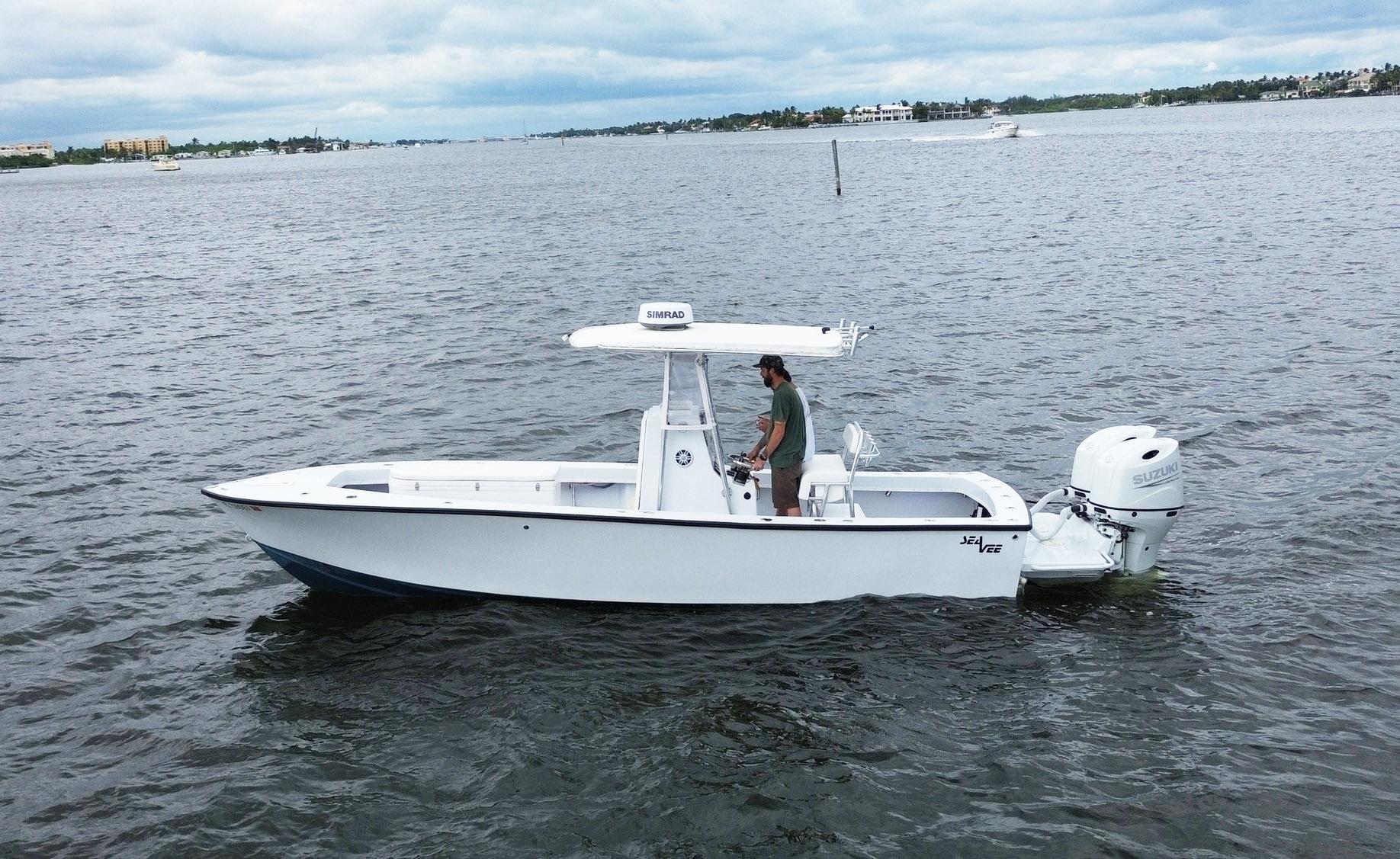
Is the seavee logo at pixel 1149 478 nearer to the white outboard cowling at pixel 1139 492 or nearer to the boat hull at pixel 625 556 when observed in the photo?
the white outboard cowling at pixel 1139 492

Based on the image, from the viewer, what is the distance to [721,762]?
8.37 metres

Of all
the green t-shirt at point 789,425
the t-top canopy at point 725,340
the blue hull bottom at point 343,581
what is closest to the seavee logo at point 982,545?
the green t-shirt at point 789,425

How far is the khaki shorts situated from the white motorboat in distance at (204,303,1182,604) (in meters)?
0.13

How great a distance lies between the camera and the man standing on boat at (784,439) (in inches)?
405

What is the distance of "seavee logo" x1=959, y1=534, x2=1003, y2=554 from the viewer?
10.1m

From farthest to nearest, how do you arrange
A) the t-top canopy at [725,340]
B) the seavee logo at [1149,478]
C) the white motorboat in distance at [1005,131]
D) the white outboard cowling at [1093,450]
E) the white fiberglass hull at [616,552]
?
the white motorboat in distance at [1005,131] < the white outboard cowling at [1093,450] < the seavee logo at [1149,478] < the t-top canopy at [725,340] < the white fiberglass hull at [616,552]

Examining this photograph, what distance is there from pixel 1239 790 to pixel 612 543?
5.63 m

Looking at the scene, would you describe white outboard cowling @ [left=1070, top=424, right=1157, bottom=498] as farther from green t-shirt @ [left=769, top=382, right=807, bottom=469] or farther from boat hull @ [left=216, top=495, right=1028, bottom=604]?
green t-shirt @ [left=769, top=382, right=807, bottom=469]

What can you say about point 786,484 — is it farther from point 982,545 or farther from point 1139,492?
point 1139,492

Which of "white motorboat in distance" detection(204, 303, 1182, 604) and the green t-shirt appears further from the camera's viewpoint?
the green t-shirt

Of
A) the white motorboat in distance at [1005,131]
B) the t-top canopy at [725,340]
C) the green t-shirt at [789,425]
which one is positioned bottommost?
the green t-shirt at [789,425]

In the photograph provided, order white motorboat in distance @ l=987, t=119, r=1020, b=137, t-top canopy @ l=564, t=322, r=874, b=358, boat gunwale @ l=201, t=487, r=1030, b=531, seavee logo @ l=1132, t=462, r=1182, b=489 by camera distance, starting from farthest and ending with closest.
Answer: white motorboat in distance @ l=987, t=119, r=1020, b=137 < seavee logo @ l=1132, t=462, r=1182, b=489 < t-top canopy @ l=564, t=322, r=874, b=358 < boat gunwale @ l=201, t=487, r=1030, b=531

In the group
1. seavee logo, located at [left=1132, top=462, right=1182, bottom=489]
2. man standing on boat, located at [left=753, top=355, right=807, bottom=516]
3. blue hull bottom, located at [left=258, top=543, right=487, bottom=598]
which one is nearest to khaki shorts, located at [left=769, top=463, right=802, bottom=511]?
man standing on boat, located at [left=753, top=355, right=807, bottom=516]

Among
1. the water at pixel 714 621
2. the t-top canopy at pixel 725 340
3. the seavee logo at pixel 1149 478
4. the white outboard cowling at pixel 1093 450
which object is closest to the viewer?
the water at pixel 714 621
